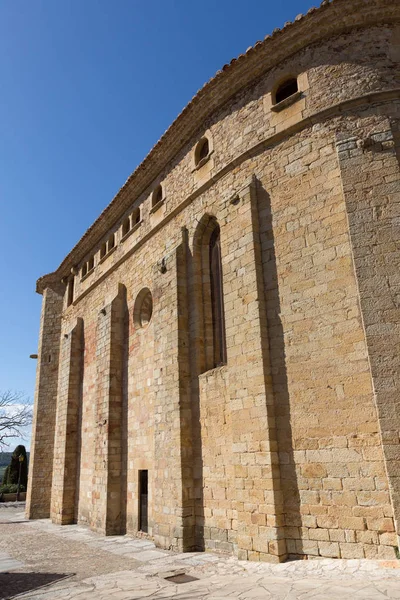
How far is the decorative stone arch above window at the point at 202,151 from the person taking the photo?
1010 centimetres

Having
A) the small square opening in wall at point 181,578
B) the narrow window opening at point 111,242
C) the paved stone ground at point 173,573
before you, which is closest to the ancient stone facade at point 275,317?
the paved stone ground at point 173,573

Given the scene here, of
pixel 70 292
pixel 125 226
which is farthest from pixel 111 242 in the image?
pixel 70 292

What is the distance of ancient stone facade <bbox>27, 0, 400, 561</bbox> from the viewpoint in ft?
21.4

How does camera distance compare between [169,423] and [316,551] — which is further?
[169,423]

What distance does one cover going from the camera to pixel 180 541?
8367 millimetres

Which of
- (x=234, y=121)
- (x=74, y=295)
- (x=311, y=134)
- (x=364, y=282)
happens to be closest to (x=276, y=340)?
(x=364, y=282)

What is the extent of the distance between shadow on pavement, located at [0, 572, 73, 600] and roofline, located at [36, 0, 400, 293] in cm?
927

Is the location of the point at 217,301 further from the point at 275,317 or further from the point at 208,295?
the point at 275,317

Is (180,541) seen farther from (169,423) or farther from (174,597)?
(174,597)

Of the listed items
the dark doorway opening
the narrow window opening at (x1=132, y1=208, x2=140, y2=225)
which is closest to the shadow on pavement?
the dark doorway opening

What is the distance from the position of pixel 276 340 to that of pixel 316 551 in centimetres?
316

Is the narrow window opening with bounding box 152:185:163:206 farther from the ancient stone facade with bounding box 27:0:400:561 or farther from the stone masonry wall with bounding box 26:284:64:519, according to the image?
the stone masonry wall with bounding box 26:284:64:519

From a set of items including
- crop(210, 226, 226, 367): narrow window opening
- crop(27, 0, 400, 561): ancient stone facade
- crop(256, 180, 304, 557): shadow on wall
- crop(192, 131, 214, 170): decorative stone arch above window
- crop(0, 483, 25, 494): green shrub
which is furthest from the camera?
crop(0, 483, 25, 494): green shrub

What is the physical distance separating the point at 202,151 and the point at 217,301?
144 inches
